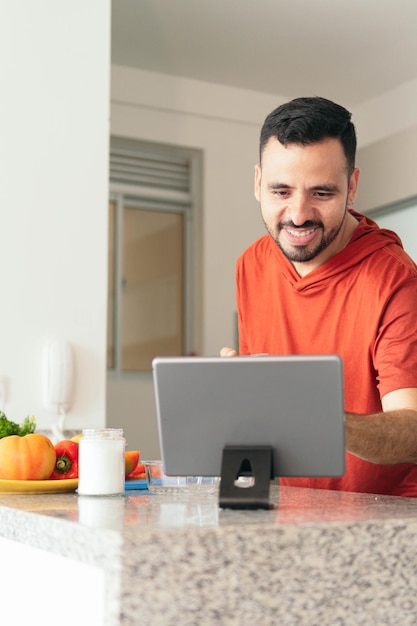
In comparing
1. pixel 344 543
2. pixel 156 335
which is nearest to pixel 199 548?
pixel 344 543

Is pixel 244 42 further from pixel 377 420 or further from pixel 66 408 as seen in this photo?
pixel 377 420

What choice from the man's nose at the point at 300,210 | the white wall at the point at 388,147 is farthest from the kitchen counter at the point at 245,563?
the white wall at the point at 388,147

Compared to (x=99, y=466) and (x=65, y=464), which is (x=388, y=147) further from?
(x=99, y=466)

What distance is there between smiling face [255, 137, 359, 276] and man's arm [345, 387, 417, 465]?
0.38 m

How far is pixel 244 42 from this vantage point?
4543mm

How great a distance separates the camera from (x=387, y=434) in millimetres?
1474

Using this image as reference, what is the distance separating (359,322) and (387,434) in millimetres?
399

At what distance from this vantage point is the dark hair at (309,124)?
68.9 inches

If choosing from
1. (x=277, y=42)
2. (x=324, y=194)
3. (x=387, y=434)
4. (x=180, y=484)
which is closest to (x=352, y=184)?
(x=324, y=194)

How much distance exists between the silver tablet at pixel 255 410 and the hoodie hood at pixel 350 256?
786mm

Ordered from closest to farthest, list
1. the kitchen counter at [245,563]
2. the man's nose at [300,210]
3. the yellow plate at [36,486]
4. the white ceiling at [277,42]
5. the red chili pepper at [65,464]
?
the kitchen counter at [245,563] → the yellow plate at [36,486] → the red chili pepper at [65,464] → the man's nose at [300,210] → the white ceiling at [277,42]

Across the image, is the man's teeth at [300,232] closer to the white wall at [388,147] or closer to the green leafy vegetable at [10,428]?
the green leafy vegetable at [10,428]

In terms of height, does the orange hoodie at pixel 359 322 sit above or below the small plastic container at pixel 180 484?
above

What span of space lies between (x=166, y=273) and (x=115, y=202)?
0.51 meters
